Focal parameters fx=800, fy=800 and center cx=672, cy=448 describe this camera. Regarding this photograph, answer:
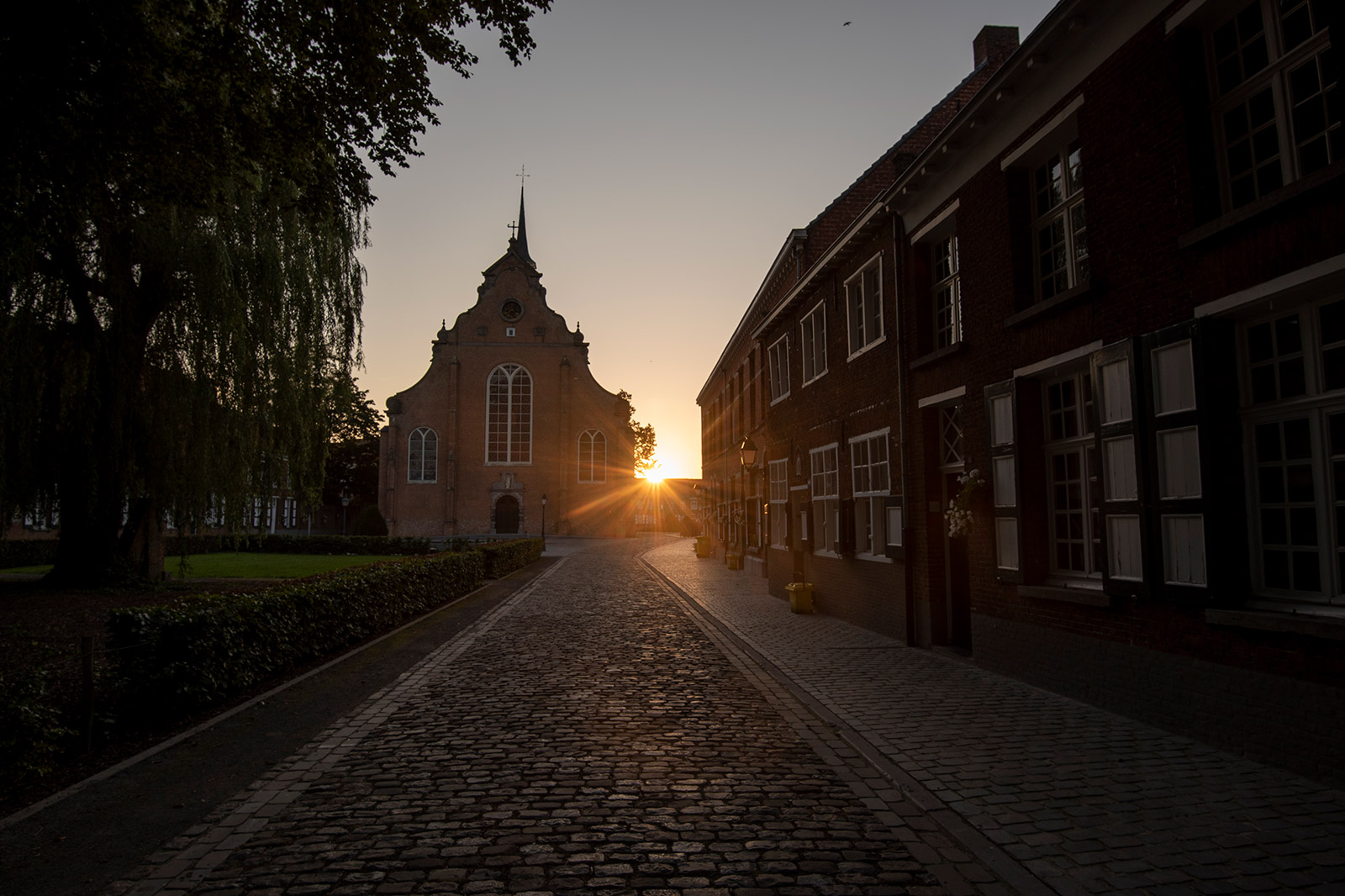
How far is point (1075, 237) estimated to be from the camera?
24.6 ft

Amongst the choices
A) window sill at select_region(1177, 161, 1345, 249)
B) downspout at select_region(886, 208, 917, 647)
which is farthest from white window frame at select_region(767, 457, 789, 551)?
window sill at select_region(1177, 161, 1345, 249)

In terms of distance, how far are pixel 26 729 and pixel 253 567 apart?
23866mm

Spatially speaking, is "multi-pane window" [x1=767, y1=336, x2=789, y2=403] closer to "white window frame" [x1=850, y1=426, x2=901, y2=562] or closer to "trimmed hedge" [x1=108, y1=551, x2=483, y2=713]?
"white window frame" [x1=850, y1=426, x2=901, y2=562]

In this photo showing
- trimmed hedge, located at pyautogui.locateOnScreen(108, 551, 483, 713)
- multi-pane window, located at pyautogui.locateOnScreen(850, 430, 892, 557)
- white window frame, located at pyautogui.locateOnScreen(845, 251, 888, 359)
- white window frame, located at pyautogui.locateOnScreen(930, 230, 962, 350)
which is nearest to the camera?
trimmed hedge, located at pyautogui.locateOnScreen(108, 551, 483, 713)

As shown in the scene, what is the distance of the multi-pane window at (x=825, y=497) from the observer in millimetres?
13523

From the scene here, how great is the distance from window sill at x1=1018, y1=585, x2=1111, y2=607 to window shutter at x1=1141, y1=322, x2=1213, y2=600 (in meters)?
0.68

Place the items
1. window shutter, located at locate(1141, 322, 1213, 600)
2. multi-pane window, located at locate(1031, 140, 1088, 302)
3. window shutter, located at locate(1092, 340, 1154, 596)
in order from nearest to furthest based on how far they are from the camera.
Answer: window shutter, located at locate(1141, 322, 1213, 600), window shutter, located at locate(1092, 340, 1154, 596), multi-pane window, located at locate(1031, 140, 1088, 302)

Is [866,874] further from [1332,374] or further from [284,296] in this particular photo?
[284,296]

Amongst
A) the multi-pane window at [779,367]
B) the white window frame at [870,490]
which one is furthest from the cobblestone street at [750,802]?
the multi-pane window at [779,367]

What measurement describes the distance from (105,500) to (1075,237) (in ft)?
55.4

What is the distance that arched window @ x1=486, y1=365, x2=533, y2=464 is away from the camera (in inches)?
2090

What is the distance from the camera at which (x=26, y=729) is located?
517 centimetres

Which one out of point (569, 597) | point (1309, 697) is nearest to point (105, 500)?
point (569, 597)

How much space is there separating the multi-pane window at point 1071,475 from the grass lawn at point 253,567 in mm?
15989
